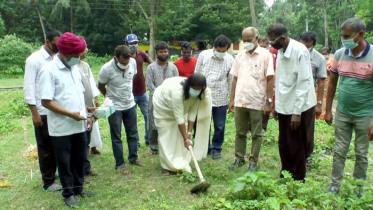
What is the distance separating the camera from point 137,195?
4.39m

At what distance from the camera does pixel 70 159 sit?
164 inches

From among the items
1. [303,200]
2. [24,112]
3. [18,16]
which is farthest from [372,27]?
[18,16]

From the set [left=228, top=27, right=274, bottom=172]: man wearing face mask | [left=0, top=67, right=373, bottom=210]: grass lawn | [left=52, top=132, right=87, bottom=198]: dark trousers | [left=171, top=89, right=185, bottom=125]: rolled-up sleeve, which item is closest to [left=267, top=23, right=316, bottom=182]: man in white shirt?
[left=0, top=67, right=373, bottom=210]: grass lawn

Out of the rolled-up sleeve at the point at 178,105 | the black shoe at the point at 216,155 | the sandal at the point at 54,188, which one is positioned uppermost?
the rolled-up sleeve at the point at 178,105

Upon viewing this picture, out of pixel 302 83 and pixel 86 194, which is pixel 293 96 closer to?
pixel 302 83

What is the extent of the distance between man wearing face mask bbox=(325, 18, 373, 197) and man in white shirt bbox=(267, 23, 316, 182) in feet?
1.04

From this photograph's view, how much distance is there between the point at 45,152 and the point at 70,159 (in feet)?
1.80

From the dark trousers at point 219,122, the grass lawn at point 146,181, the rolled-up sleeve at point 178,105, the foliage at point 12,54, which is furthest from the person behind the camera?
the foliage at point 12,54

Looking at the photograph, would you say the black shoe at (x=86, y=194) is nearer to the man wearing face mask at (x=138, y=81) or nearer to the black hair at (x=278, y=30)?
the man wearing face mask at (x=138, y=81)

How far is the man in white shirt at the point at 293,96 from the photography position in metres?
4.06

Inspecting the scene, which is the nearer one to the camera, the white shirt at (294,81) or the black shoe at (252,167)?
the white shirt at (294,81)

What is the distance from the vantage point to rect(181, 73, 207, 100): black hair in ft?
14.8

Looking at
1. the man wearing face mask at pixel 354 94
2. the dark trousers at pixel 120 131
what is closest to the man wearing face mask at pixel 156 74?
the dark trousers at pixel 120 131

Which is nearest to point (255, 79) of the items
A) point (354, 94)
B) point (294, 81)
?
point (294, 81)
